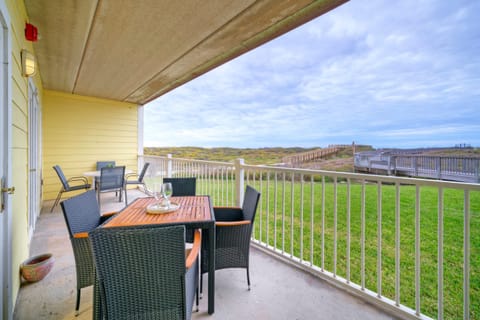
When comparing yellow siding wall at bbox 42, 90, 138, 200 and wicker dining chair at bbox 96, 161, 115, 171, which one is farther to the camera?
wicker dining chair at bbox 96, 161, 115, 171

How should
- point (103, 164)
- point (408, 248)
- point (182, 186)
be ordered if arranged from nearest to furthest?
point (182, 186) → point (408, 248) → point (103, 164)

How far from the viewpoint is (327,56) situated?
7730 mm

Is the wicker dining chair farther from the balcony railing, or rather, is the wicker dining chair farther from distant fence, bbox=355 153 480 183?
distant fence, bbox=355 153 480 183

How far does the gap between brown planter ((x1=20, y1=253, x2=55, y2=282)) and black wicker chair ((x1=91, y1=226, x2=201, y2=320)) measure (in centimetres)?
159

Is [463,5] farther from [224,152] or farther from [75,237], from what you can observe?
[224,152]

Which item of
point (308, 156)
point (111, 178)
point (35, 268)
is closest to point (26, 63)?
point (35, 268)

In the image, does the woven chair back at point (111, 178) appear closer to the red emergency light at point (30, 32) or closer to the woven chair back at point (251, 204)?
the red emergency light at point (30, 32)

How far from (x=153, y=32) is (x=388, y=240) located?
457 centimetres

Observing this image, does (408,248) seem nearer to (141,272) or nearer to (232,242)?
(232,242)

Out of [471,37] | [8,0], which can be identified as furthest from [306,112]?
[8,0]

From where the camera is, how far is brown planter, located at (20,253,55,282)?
204 centimetres

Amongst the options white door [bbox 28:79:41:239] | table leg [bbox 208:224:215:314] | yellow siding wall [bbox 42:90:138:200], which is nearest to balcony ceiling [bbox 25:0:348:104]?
white door [bbox 28:79:41:239]

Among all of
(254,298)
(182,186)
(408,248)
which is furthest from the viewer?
(408,248)

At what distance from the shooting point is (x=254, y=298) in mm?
1887
